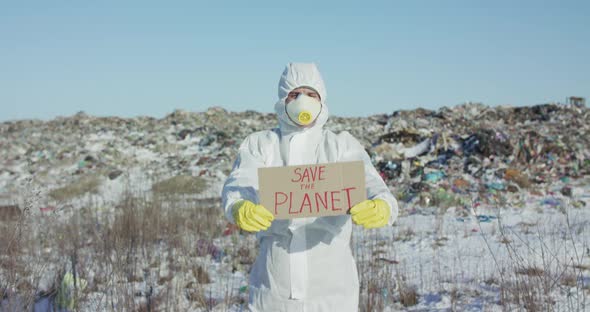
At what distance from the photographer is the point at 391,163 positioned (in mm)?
8586

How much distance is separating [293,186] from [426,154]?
8.12 metres

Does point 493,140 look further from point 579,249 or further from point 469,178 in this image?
point 579,249

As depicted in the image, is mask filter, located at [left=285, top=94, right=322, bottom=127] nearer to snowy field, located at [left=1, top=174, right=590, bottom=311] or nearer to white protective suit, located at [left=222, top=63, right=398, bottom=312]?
white protective suit, located at [left=222, top=63, right=398, bottom=312]

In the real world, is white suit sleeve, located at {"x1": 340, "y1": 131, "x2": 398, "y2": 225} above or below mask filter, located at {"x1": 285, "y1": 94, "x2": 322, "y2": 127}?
below

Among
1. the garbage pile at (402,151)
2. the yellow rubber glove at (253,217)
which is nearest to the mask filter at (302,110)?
the yellow rubber glove at (253,217)

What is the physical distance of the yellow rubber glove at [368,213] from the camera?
6.01 ft

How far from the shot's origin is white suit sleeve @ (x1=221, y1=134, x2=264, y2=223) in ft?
6.54

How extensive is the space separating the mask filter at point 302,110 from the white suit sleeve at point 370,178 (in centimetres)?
20

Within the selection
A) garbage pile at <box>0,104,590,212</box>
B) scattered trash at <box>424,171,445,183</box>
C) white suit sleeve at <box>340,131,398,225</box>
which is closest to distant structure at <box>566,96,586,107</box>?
garbage pile at <box>0,104,590,212</box>

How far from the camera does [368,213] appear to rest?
1.84 m

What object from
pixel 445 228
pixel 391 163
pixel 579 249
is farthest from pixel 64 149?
pixel 579 249

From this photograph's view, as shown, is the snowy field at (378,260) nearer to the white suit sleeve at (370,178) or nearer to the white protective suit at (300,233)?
the white suit sleeve at (370,178)

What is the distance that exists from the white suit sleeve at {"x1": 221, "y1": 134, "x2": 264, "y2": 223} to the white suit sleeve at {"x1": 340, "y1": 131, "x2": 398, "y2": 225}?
38cm

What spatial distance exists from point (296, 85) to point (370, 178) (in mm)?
516
